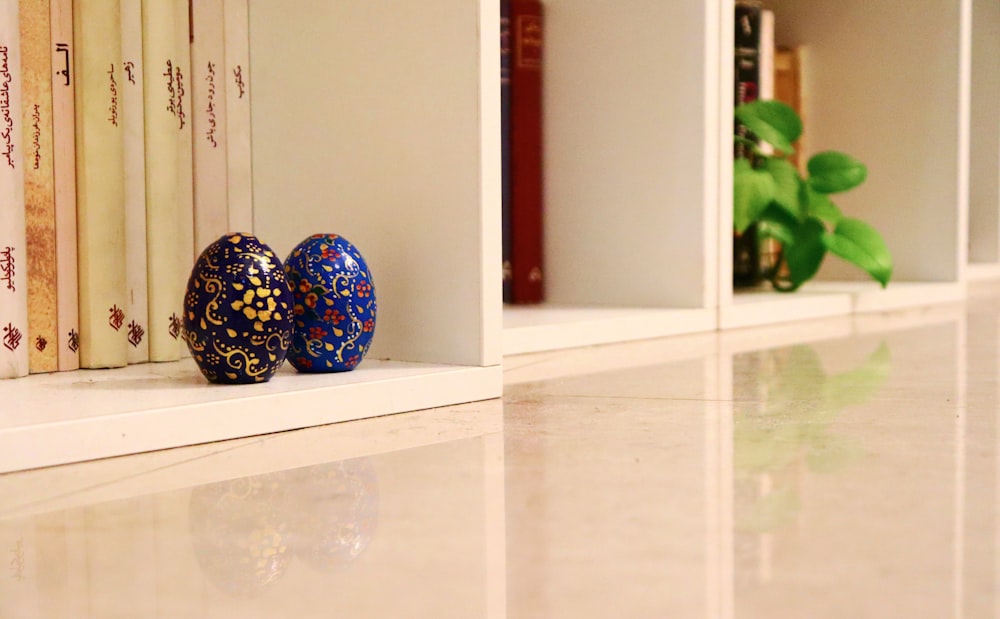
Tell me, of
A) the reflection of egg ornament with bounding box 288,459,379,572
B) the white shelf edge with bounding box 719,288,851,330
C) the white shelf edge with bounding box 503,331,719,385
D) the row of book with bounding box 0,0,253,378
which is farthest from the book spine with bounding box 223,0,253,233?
the white shelf edge with bounding box 719,288,851,330

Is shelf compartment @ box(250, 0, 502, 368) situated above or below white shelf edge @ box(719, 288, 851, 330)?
above

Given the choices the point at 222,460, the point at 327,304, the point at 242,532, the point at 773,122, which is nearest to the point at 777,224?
the point at 773,122

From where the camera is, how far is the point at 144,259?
117 centimetres

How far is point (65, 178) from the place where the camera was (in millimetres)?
1114

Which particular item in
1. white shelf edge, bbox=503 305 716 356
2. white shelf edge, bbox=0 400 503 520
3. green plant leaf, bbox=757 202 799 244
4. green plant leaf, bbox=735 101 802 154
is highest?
green plant leaf, bbox=735 101 802 154

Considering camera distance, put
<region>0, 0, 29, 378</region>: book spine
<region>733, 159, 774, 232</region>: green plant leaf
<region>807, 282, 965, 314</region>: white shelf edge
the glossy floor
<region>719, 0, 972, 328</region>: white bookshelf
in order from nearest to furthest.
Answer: the glossy floor < <region>0, 0, 29, 378</region>: book spine < <region>733, 159, 774, 232</region>: green plant leaf < <region>807, 282, 965, 314</region>: white shelf edge < <region>719, 0, 972, 328</region>: white bookshelf

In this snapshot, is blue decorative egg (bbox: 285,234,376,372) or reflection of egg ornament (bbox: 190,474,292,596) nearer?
reflection of egg ornament (bbox: 190,474,292,596)

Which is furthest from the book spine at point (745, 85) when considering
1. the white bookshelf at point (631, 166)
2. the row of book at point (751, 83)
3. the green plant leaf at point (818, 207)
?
the white bookshelf at point (631, 166)

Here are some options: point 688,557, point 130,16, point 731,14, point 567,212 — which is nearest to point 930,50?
point 731,14

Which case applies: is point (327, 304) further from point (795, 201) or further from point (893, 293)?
point (893, 293)

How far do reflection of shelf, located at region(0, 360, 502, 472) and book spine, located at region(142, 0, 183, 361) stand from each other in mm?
55

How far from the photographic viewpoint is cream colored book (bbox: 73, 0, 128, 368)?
1.12m

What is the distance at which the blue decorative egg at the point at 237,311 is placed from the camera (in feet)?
→ 3.13

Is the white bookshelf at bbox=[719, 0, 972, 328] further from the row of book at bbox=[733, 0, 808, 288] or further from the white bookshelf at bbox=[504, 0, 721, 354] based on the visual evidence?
the white bookshelf at bbox=[504, 0, 721, 354]
